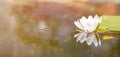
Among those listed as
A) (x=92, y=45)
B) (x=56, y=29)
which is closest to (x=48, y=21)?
(x=56, y=29)

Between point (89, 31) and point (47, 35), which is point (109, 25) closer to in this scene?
point (89, 31)

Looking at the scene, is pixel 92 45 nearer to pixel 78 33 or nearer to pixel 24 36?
pixel 78 33

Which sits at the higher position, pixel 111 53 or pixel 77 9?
pixel 77 9
